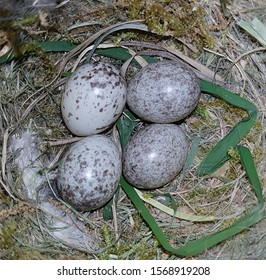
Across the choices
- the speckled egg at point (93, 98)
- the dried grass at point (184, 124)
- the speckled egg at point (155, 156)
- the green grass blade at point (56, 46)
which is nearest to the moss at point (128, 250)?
the dried grass at point (184, 124)

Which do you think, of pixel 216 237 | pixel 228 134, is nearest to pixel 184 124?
pixel 228 134

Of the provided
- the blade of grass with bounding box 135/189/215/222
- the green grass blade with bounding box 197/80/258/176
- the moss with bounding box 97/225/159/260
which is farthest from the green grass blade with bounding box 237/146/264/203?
the moss with bounding box 97/225/159/260

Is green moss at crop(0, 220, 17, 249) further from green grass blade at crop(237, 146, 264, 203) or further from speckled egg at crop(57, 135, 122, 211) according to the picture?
green grass blade at crop(237, 146, 264, 203)

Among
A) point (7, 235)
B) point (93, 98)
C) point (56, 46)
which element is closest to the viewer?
point (7, 235)

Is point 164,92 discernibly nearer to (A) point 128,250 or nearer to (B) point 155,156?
(B) point 155,156

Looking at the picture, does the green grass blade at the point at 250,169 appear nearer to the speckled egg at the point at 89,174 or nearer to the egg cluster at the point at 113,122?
the egg cluster at the point at 113,122

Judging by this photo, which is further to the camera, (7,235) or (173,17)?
(173,17)
